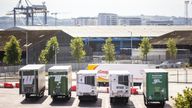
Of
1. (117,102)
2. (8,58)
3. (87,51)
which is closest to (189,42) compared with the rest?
(87,51)

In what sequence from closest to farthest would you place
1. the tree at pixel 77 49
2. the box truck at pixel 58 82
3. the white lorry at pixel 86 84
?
the white lorry at pixel 86 84 → the box truck at pixel 58 82 → the tree at pixel 77 49

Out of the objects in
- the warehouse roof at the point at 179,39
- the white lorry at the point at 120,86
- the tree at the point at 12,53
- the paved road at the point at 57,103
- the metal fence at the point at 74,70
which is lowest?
the paved road at the point at 57,103

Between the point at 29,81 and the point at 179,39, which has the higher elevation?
the point at 179,39

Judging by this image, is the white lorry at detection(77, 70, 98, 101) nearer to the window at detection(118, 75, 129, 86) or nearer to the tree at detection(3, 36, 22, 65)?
the window at detection(118, 75, 129, 86)

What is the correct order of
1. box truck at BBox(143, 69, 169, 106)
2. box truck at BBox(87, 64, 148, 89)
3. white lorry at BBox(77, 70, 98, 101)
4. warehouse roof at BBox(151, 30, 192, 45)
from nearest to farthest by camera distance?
box truck at BBox(143, 69, 169, 106)
white lorry at BBox(77, 70, 98, 101)
box truck at BBox(87, 64, 148, 89)
warehouse roof at BBox(151, 30, 192, 45)

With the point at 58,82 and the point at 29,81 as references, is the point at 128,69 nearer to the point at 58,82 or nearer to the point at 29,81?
the point at 58,82

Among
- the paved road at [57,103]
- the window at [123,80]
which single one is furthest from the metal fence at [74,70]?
the window at [123,80]

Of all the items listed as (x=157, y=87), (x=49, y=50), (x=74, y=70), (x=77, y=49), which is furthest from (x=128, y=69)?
(x=77, y=49)

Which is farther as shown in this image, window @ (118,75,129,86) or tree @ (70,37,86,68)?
tree @ (70,37,86,68)

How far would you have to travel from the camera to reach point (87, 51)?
348 ft

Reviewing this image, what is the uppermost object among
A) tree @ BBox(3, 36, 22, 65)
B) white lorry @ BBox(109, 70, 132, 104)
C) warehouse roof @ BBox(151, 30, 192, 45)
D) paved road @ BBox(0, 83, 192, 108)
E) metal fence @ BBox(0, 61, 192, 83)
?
warehouse roof @ BBox(151, 30, 192, 45)

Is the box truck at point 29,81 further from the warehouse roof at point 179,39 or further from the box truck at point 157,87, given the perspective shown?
the warehouse roof at point 179,39

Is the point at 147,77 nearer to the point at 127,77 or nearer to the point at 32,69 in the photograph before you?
the point at 127,77

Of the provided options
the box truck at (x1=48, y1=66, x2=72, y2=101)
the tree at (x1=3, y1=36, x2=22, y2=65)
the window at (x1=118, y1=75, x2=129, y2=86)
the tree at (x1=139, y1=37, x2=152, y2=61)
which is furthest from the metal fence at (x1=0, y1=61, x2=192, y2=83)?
the box truck at (x1=48, y1=66, x2=72, y2=101)
